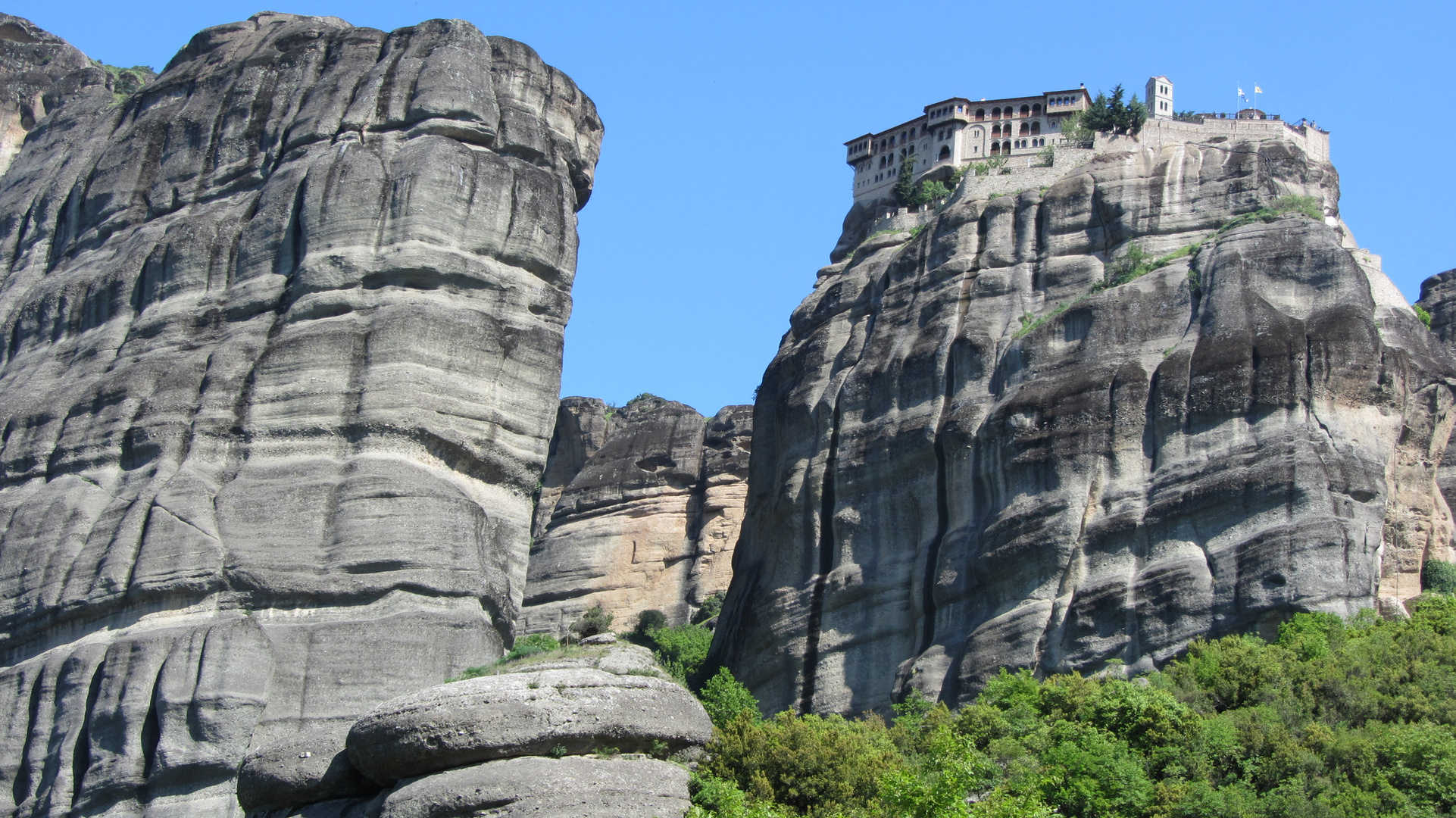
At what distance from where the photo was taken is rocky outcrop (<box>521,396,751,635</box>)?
8575 centimetres

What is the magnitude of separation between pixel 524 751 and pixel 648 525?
55784 mm

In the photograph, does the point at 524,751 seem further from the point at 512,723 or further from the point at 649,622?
the point at 649,622

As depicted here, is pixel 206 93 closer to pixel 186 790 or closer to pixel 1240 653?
pixel 186 790

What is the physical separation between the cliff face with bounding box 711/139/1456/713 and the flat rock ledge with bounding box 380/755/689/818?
2103cm

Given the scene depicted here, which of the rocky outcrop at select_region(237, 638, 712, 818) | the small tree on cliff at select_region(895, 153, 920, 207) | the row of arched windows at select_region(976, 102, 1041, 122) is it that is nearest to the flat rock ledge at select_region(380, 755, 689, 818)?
the rocky outcrop at select_region(237, 638, 712, 818)

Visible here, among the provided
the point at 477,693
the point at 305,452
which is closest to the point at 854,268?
the point at 305,452

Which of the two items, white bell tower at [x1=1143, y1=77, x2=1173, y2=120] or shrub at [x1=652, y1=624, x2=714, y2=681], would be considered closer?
shrub at [x1=652, y1=624, x2=714, y2=681]

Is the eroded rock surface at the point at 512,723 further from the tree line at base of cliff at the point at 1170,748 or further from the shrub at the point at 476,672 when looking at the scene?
the shrub at the point at 476,672

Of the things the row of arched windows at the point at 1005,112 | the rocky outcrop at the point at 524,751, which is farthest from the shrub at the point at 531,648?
the row of arched windows at the point at 1005,112

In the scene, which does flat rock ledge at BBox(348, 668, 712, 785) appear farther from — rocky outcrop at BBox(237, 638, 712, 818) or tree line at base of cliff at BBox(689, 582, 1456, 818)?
tree line at base of cliff at BBox(689, 582, 1456, 818)

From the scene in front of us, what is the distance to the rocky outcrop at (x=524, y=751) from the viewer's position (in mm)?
31312

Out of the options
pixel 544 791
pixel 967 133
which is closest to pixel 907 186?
pixel 967 133

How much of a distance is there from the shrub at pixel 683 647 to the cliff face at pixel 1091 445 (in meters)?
3.58

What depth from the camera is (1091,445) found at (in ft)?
180
